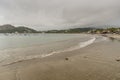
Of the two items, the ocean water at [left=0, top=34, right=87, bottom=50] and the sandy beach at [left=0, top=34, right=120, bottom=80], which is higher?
the sandy beach at [left=0, top=34, right=120, bottom=80]

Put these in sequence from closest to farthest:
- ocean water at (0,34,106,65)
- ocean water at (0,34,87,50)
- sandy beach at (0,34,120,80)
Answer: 1. sandy beach at (0,34,120,80)
2. ocean water at (0,34,106,65)
3. ocean water at (0,34,87,50)

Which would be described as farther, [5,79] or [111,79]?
[5,79]

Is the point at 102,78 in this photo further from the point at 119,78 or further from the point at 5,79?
the point at 5,79

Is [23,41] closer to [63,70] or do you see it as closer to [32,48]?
[32,48]

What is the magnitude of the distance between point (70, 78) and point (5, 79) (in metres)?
4.72

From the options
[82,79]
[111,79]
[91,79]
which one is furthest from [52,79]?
[111,79]

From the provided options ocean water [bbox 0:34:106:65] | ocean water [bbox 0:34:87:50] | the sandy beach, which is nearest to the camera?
the sandy beach

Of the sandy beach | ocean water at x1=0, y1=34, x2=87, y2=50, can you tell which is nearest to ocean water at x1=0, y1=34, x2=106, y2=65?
ocean water at x1=0, y1=34, x2=87, y2=50

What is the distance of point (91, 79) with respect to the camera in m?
7.18

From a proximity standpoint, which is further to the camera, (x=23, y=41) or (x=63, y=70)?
(x=23, y=41)

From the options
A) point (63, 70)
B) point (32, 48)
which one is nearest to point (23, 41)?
point (32, 48)

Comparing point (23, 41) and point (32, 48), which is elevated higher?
point (32, 48)

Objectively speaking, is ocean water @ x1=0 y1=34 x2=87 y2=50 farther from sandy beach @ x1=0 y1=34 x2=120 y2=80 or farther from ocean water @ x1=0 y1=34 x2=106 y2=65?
sandy beach @ x1=0 y1=34 x2=120 y2=80

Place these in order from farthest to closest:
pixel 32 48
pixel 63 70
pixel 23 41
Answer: pixel 23 41 < pixel 32 48 < pixel 63 70
